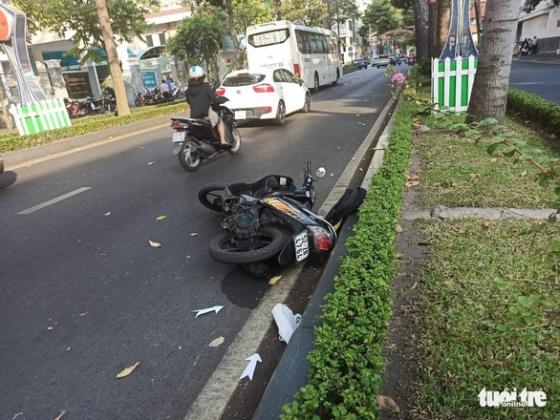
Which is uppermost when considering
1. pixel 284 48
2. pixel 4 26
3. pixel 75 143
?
pixel 4 26

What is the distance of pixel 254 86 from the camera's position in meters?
11.1

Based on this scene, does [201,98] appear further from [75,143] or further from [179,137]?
[75,143]

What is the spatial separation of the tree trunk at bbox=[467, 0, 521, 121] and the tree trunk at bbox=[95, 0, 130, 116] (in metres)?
12.8

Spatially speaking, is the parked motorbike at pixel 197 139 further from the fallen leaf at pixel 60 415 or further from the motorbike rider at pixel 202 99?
the fallen leaf at pixel 60 415

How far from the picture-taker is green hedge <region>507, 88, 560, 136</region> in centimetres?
661

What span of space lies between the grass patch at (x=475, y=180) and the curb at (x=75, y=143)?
8.53 m

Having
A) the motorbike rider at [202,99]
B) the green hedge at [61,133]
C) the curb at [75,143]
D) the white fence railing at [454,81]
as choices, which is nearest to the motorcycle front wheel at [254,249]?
the motorbike rider at [202,99]

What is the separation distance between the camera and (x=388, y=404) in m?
1.90

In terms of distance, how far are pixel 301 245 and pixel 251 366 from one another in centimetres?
107

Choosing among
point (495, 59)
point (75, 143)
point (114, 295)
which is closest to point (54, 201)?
point (114, 295)

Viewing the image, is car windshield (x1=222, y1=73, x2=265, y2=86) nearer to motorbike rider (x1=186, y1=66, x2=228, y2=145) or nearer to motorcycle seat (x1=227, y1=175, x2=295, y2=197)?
motorbike rider (x1=186, y1=66, x2=228, y2=145)

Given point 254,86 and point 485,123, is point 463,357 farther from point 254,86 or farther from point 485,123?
point 254,86

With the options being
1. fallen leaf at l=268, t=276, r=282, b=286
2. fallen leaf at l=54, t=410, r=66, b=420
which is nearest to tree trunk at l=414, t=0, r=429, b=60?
fallen leaf at l=268, t=276, r=282, b=286

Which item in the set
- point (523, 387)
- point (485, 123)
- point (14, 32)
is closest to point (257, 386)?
point (523, 387)
